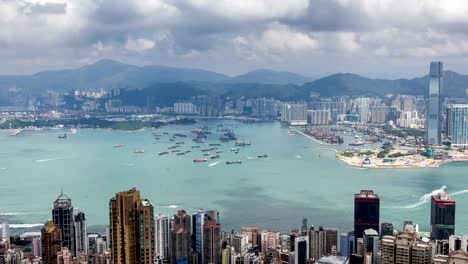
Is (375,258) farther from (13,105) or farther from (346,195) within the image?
(13,105)

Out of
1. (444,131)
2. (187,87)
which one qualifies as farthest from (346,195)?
(187,87)

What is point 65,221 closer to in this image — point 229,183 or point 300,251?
point 300,251

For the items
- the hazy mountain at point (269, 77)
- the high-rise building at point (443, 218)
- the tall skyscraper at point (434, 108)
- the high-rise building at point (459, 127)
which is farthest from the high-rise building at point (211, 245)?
the hazy mountain at point (269, 77)

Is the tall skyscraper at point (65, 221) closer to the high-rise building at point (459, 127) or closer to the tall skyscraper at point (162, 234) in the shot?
the tall skyscraper at point (162, 234)

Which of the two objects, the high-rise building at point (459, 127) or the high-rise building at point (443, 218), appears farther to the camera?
the high-rise building at point (459, 127)

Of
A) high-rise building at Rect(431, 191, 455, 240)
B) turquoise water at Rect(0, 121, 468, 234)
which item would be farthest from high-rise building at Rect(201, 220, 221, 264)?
high-rise building at Rect(431, 191, 455, 240)

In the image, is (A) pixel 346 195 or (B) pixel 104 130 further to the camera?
(B) pixel 104 130
